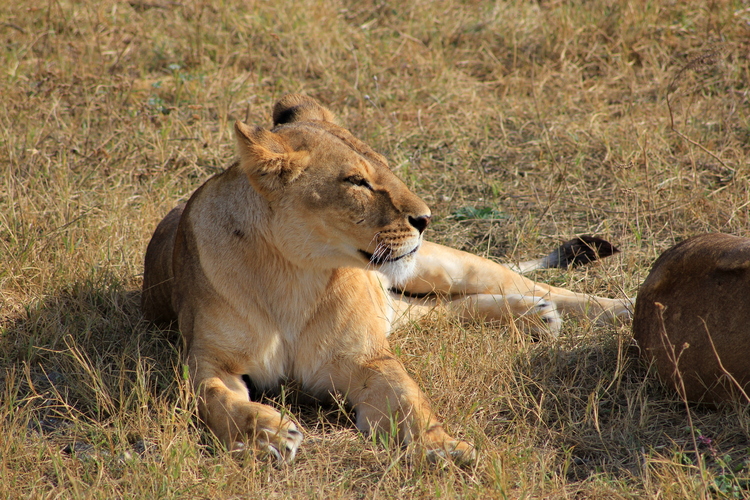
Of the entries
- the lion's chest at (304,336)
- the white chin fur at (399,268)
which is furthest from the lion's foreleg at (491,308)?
the white chin fur at (399,268)

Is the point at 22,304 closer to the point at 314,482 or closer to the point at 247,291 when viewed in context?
the point at 247,291

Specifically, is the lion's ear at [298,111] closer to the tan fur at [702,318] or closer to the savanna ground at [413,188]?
the savanna ground at [413,188]

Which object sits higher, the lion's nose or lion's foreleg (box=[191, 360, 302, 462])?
the lion's nose

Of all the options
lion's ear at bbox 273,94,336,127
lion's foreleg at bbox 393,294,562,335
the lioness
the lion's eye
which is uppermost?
lion's ear at bbox 273,94,336,127

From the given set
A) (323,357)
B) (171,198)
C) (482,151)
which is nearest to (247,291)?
(323,357)

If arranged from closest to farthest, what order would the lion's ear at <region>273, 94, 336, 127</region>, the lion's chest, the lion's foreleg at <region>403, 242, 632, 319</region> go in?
the lion's chest
the lion's ear at <region>273, 94, 336, 127</region>
the lion's foreleg at <region>403, 242, 632, 319</region>

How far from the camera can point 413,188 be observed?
A: 175 inches

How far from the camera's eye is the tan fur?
242cm

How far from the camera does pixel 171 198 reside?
4.31 m

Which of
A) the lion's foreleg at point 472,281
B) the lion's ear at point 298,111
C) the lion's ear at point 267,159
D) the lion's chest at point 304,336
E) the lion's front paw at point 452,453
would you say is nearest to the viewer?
the lion's front paw at point 452,453

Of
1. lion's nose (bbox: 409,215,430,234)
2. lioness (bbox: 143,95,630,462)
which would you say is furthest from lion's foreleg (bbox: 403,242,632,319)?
lion's nose (bbox: 409,215,430,234)

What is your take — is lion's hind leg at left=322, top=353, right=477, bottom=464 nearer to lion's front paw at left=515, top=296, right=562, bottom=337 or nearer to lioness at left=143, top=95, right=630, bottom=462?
lioness at left=143, top=95, right=630, bottom=462

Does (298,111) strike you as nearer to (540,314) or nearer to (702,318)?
(540,314)

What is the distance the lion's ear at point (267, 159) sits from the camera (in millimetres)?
2502
